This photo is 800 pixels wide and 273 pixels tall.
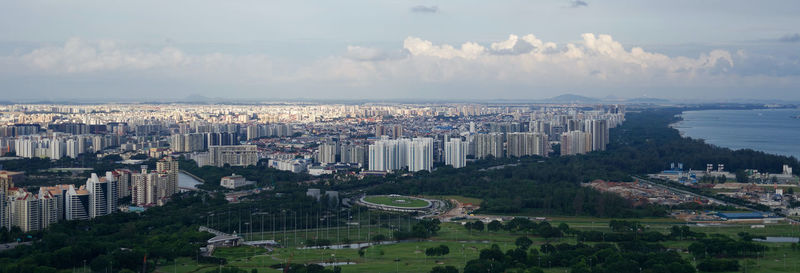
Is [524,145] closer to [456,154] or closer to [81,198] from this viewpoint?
[456,154]

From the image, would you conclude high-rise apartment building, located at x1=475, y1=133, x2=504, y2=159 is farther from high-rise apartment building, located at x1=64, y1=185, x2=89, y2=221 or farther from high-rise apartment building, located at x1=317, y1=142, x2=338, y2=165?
high-rise apartment building, located at x1=64, y1=185, x2=89, y2=221

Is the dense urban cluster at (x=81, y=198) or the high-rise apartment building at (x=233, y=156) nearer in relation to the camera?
the dense urban cluster at (x=81, y=198)

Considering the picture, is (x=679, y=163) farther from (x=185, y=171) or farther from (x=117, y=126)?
(x=117, y=126)

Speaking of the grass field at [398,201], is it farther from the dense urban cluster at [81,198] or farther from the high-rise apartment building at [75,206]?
the high-rise apartment building at [75,206]

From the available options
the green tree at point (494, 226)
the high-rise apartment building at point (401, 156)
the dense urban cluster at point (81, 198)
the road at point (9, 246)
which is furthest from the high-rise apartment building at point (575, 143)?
the road at point (9, 246)

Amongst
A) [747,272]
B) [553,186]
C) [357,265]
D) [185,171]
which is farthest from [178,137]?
[747,272]

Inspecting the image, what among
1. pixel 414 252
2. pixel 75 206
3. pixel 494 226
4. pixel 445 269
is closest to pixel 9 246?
pixel 75 206
